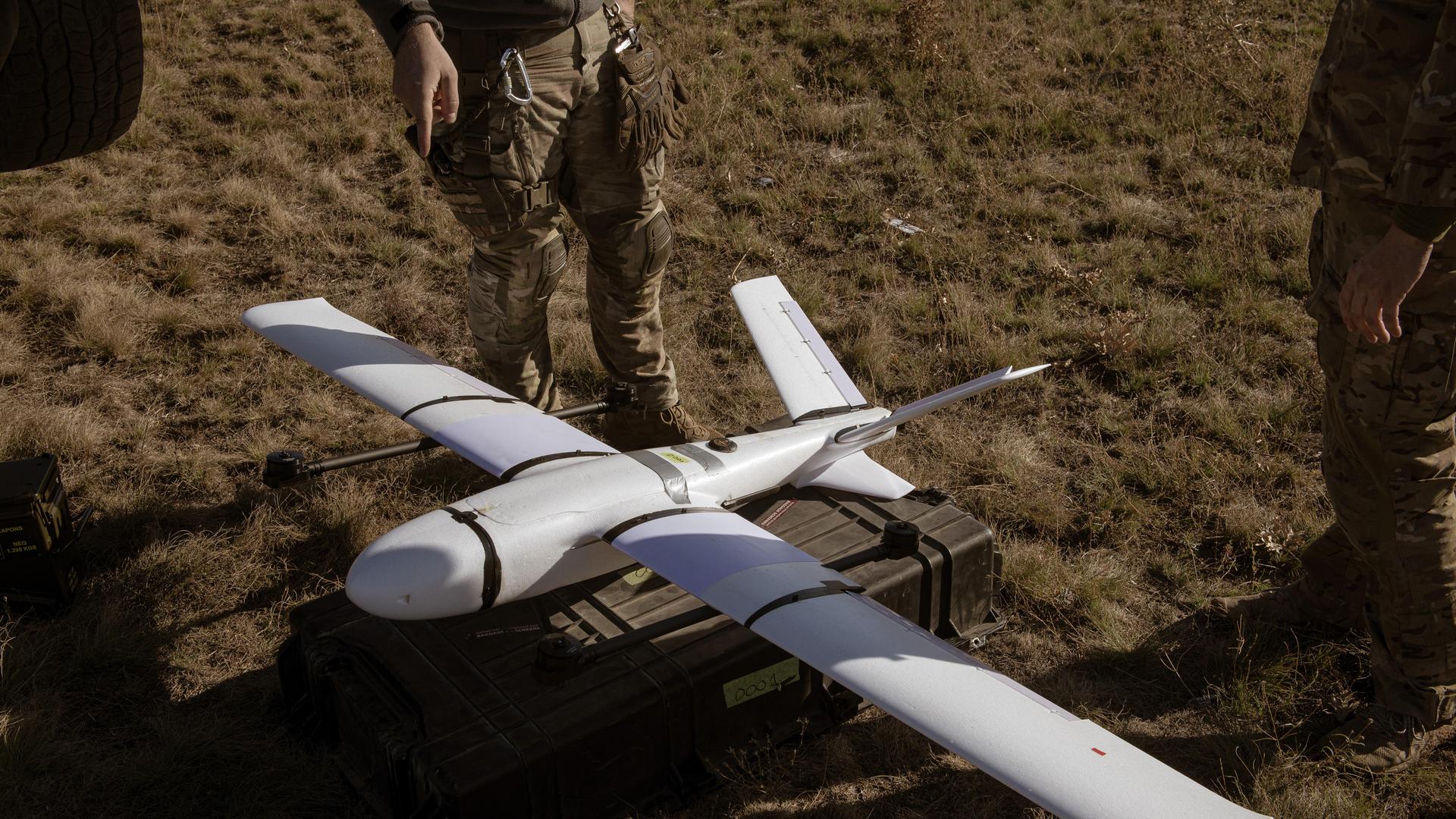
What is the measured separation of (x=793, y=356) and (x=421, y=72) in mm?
2339

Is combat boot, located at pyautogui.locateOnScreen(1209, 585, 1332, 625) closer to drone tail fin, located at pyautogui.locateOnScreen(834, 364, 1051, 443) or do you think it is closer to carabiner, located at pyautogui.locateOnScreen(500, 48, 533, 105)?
drone tail fin, located at pyautogui.locateOnScreen(834, 364, 1051, 443)

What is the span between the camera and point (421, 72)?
4.01m

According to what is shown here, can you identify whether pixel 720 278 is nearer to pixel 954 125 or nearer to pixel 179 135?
pixel 954 125

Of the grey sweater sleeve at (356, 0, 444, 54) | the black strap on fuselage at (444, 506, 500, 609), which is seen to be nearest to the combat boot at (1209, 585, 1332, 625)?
the black strap on fuselage at (444, 506, 500, 609)

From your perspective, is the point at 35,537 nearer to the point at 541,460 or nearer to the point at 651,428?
the point at 541,460

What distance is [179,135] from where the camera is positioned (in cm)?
969

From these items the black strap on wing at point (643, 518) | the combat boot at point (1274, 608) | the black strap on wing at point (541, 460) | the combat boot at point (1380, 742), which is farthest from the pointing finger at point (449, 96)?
the combat boot at point (1380, 742)

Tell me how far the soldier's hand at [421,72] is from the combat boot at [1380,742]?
14.1ft

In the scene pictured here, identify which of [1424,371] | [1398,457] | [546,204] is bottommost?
[1398,457]

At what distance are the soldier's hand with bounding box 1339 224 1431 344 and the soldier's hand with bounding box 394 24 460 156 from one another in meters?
3.28

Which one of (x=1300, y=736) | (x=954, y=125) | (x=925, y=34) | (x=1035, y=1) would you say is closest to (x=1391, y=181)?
(x=1300, y=736)

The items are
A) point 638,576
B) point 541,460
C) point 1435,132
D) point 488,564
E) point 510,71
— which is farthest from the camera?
point 510,71

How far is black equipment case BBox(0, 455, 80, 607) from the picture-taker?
4.59 m

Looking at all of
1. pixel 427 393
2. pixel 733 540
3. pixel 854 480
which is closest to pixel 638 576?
pixel 733 540
